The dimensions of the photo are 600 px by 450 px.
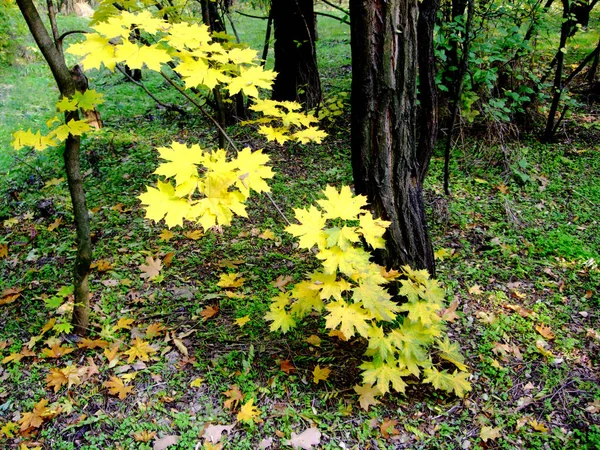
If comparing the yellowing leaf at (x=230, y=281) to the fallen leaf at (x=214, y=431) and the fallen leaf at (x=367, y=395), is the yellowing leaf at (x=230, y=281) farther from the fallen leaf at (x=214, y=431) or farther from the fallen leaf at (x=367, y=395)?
the fallen leaf at (x=367, y=395)

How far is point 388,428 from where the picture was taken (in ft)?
7.41

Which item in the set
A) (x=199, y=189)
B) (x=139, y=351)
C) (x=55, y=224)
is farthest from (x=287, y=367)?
Result: (x=55, y=224)

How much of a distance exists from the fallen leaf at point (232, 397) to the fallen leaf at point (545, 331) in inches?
82.1

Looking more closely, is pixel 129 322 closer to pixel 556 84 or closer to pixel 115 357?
pixel 115 357

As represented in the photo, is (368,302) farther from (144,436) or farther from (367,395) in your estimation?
(144,436)

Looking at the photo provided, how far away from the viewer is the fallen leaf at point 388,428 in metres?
2.24

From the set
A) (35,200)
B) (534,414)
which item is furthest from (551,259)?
(35,200)

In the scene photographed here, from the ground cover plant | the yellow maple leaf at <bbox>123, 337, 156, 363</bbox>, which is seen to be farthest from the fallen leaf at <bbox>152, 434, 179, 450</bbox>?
the yellow maple leaf at <bbox>123, 337, 156, 363</bbox>

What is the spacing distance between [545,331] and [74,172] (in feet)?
10.7

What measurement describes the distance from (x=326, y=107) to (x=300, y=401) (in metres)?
3.73

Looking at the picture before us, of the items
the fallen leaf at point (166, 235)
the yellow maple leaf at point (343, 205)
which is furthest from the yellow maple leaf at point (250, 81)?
the fallen leaf at point (166, 235)

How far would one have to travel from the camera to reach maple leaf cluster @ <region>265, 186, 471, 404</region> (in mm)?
2111

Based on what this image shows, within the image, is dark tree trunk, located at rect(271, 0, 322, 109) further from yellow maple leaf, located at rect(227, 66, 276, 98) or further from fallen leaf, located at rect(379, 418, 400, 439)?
fallen leaf, located at rect(379, 418, 400, 439)

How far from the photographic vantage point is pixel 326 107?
5.15 meters
